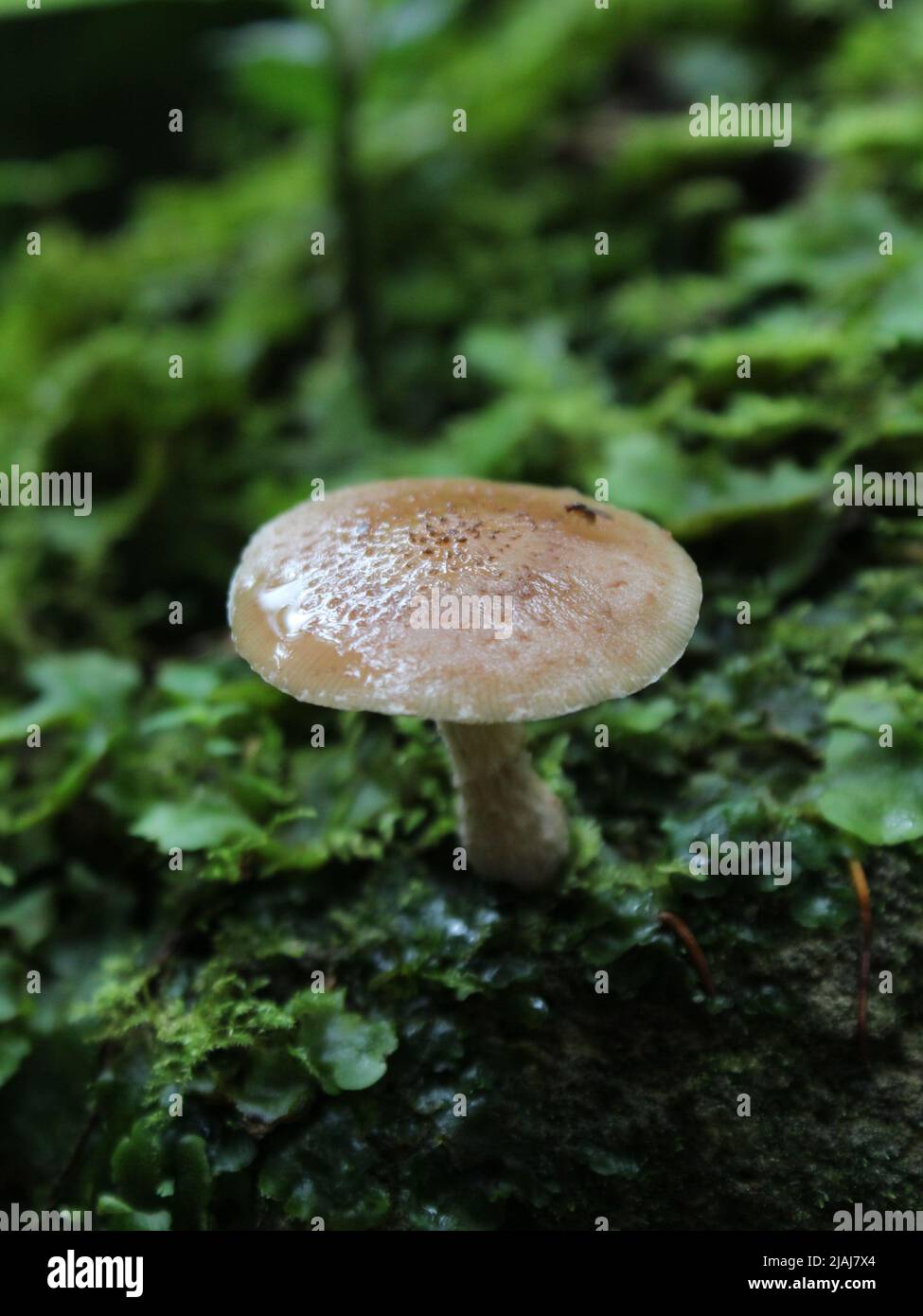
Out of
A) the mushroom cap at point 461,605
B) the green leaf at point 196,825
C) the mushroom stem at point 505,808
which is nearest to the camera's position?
the mushroom cap at point 461,605

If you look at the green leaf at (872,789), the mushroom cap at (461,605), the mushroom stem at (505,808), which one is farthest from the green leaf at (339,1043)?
the green leaf at (872,789)

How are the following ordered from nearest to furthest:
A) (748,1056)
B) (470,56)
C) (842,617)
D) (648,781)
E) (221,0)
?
(748,1056), (648,781), (842,617), (221,0), (470,56)

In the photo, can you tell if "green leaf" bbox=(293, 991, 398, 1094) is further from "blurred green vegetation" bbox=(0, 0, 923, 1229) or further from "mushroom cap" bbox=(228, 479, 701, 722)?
"mushroom cap" bbox=(228, 479, 701, 722)

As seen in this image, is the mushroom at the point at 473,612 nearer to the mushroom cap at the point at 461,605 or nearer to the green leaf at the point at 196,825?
the mushroom cap at the point at 461,605

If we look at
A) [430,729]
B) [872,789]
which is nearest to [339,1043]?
[430,729]

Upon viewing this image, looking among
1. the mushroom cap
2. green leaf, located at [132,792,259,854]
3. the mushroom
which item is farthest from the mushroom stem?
green leaf, located at [132,792,259,854]

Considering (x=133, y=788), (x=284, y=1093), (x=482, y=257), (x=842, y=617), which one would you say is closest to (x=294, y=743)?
(x=133, y=788)
